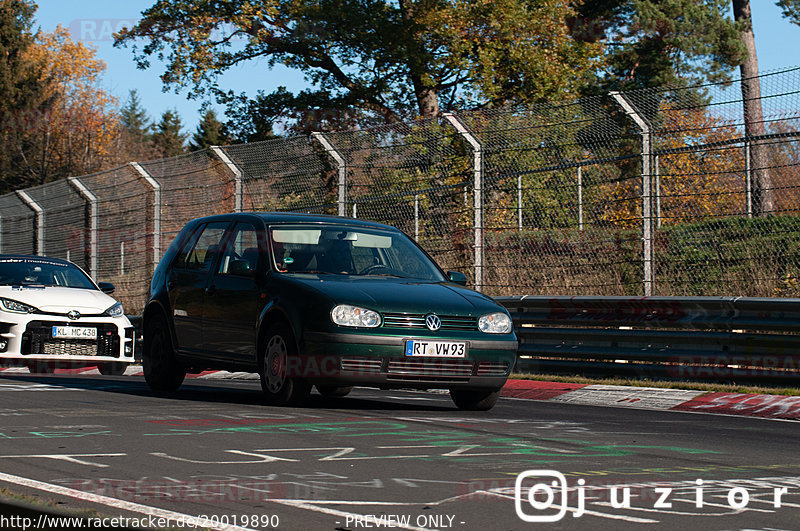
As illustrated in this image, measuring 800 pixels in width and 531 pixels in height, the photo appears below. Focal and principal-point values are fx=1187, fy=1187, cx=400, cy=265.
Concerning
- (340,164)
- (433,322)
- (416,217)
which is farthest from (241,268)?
(340,164)

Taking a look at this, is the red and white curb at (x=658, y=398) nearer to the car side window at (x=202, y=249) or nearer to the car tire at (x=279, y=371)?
the car tire at (x=279, y=371)

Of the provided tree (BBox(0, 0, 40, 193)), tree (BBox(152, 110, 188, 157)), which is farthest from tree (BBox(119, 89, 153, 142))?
tree (BBox(0, 0, 40, 193))

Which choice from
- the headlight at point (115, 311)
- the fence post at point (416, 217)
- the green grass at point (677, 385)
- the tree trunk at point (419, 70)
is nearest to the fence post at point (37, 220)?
the tree trunk at point (419, 70)

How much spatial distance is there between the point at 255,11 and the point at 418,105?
18.3 ft

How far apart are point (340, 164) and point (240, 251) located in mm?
6456

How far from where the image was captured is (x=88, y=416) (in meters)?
8.80

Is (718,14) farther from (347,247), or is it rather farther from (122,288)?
(347,247)

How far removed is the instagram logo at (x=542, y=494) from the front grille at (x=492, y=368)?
3.41m

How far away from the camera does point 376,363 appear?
922 centimetres

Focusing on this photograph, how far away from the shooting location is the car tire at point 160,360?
1154cm

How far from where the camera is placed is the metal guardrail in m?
11.2

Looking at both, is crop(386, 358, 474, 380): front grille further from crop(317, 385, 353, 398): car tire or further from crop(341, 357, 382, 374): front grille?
crop(317, 385, 353, 398): car tire

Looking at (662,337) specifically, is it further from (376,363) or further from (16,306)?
(16,306)

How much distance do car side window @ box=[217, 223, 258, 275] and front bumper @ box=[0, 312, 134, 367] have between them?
142 inches
